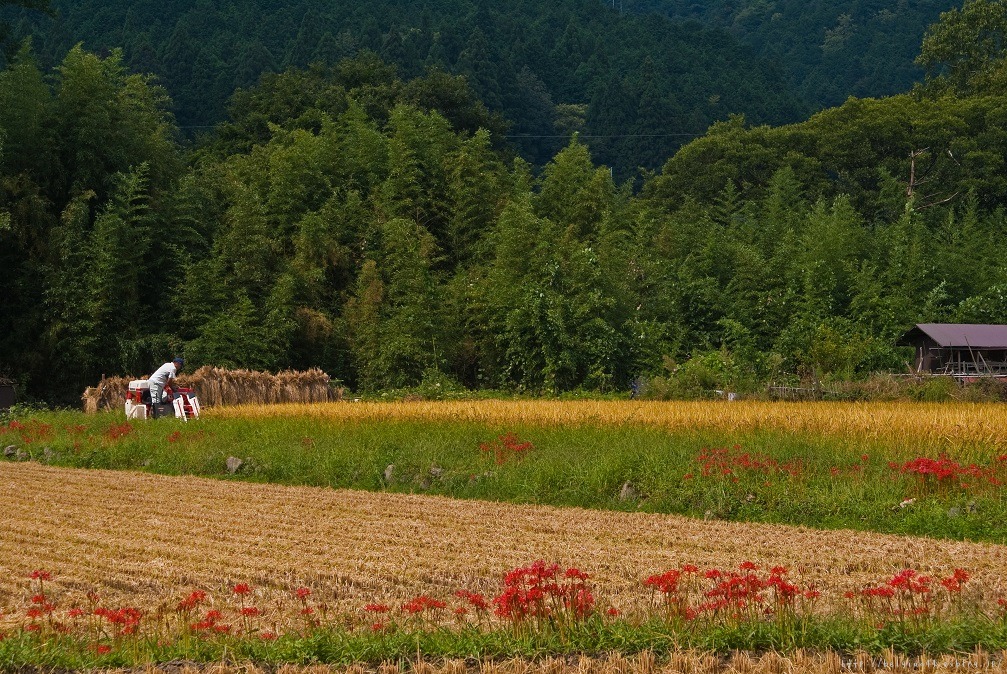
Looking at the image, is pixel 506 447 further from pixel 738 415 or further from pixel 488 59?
pixel 488 59

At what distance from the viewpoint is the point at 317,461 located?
47.6 feet

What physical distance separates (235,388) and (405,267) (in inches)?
302

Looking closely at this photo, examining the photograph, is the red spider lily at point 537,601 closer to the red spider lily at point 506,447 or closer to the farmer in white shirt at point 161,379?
the red spider lily at point 506,447

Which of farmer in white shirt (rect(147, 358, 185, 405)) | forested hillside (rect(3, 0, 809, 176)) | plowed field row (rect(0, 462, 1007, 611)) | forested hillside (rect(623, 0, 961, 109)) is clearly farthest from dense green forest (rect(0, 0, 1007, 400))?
forested hillside (rect(623, 0, 961, 109))

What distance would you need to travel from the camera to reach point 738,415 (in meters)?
15.6

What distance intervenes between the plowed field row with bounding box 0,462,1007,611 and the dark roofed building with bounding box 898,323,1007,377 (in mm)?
14940

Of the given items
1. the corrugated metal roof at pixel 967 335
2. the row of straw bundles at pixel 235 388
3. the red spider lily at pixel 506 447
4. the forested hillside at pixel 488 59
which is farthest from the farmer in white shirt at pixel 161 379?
the forested hillside at pixel 488 59

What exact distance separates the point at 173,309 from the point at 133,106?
686 cm

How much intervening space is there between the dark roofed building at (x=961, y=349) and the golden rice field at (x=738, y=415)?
522 centimetres

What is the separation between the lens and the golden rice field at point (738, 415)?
505 inches

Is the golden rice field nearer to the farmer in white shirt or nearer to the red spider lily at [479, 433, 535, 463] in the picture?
the farmer in white shirt

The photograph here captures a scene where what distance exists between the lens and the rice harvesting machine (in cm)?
1886

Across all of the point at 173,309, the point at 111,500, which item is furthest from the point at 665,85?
the point at 111,500

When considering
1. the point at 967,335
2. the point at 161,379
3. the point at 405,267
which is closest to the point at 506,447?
the point at 161,379
